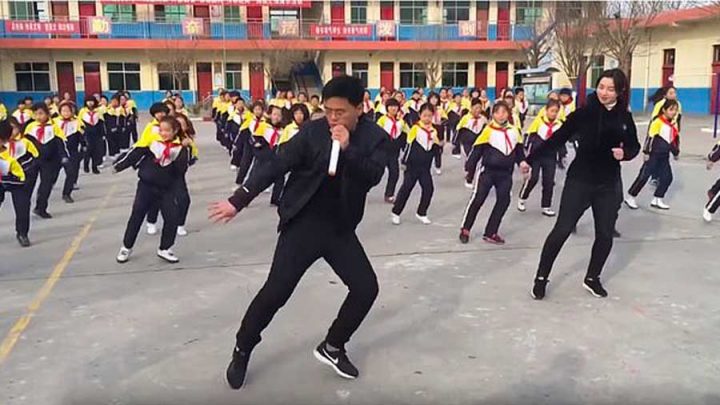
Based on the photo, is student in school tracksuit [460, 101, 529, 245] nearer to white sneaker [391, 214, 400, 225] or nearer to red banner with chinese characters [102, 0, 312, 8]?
white sneaker [391, 214, 400, 225]

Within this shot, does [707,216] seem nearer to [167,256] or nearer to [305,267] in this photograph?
[167,256]

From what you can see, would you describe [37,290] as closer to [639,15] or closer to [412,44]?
[639,15]

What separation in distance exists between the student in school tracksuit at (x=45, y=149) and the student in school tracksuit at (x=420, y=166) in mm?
4368

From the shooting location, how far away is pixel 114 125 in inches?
630

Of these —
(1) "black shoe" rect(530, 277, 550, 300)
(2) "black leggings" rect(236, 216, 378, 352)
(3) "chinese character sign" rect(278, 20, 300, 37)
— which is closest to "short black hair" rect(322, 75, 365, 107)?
(2) "black leggings" rect(236, 216, 378, 352)

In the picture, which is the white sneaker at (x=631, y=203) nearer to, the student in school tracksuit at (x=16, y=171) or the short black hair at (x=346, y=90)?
the short black hair at (x=346, y=90)

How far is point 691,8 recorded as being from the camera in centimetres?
2866

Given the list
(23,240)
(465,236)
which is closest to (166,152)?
(23,240)

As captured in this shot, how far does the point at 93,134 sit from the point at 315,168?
1095cm

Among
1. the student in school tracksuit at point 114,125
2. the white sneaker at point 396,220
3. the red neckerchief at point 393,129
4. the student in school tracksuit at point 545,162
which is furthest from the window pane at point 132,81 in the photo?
the white sneaker at point 396,220

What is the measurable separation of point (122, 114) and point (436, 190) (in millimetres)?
8711

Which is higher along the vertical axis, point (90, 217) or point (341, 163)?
point (341, 163)

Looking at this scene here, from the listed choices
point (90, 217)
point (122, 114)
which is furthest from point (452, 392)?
point (122, 114)

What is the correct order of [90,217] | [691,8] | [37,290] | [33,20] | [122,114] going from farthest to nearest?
[33,20]
[691,8]
[122,114]
[90,217]
[37,290]
